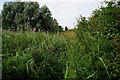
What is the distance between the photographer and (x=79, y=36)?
301 cm

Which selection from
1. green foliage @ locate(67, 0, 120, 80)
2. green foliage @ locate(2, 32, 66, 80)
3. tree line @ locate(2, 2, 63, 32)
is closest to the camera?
green foliage @ locate(67, 0, 120, 80)

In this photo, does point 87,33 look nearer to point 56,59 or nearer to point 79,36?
point 79,36

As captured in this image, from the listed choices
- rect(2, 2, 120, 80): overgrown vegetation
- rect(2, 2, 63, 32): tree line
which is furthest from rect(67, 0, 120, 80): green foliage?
rect(2, 2, 63, 32): tree line

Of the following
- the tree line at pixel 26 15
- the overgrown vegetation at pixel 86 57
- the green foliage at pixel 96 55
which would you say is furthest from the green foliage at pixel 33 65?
the tree line at pixel 26 15

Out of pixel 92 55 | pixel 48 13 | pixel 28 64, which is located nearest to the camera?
pixel 92 55

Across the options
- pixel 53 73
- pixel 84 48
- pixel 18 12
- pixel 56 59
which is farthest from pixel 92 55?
pixel 18 12

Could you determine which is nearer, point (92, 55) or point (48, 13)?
point (92, 55)

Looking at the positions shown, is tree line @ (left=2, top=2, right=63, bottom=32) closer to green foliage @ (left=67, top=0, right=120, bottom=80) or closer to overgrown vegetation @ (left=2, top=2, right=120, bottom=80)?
overgrown vegetation @ (left=2, top=2, right=120, bottom=80)

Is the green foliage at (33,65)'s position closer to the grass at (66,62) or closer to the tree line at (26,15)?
the grass at (66,62)

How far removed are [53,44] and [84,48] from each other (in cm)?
156

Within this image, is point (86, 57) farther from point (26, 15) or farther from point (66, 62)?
point (26, 15)

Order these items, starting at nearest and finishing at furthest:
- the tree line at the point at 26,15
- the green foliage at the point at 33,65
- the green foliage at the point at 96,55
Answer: the green foliage at the point at 96,55, the green foliage at the point at 33,65, the tree line at the point at 26,15

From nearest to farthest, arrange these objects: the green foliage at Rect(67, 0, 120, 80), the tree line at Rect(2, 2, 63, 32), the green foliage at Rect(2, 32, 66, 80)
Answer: the green foliage at Rect(67, 0, 120, 80)
the green foliage at Rect(2, 32, 66, 80)
the tree line at Rect(2, 2, 63, 32)

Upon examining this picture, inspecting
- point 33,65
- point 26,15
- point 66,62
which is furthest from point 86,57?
point 26,15
